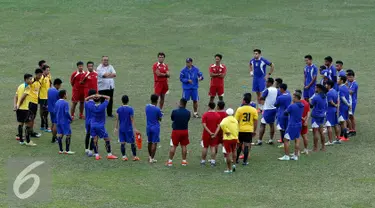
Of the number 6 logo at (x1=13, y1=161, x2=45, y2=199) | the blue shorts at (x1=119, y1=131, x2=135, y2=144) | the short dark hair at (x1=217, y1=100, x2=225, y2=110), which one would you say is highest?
the short dark hair at (x1=217, y1=100, x2=225, y2=110)

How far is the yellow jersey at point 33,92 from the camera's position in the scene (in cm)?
2384

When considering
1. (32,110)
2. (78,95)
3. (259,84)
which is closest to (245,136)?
(32,110)

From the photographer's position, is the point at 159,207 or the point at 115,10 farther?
the point at 115,10

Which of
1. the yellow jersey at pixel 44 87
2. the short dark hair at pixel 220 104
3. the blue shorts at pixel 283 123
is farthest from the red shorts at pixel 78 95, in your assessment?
the blue shorts at pixel 283 123

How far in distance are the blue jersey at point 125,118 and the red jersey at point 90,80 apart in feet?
15.9

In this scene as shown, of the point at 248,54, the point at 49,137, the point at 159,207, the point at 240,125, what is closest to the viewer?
the point at 159,207

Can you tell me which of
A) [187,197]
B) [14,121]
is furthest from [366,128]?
[14,121]

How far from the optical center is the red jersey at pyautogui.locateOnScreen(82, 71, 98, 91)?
2670 cm

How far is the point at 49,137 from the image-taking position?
81.0 ft

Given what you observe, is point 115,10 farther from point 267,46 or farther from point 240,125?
point 240,125

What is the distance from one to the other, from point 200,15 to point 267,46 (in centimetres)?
630

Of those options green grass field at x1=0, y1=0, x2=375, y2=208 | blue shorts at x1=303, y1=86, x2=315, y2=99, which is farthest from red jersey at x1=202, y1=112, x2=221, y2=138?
blue shorts at x1=303, y1=86, x2=315, y2=99

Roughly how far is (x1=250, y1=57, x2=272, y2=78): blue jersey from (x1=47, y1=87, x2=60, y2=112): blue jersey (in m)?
7.36

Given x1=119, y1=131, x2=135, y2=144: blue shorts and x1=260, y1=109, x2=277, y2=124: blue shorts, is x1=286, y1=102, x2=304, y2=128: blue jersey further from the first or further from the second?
x1=119, y1=131, x2=135, y2=144: blue shorts
